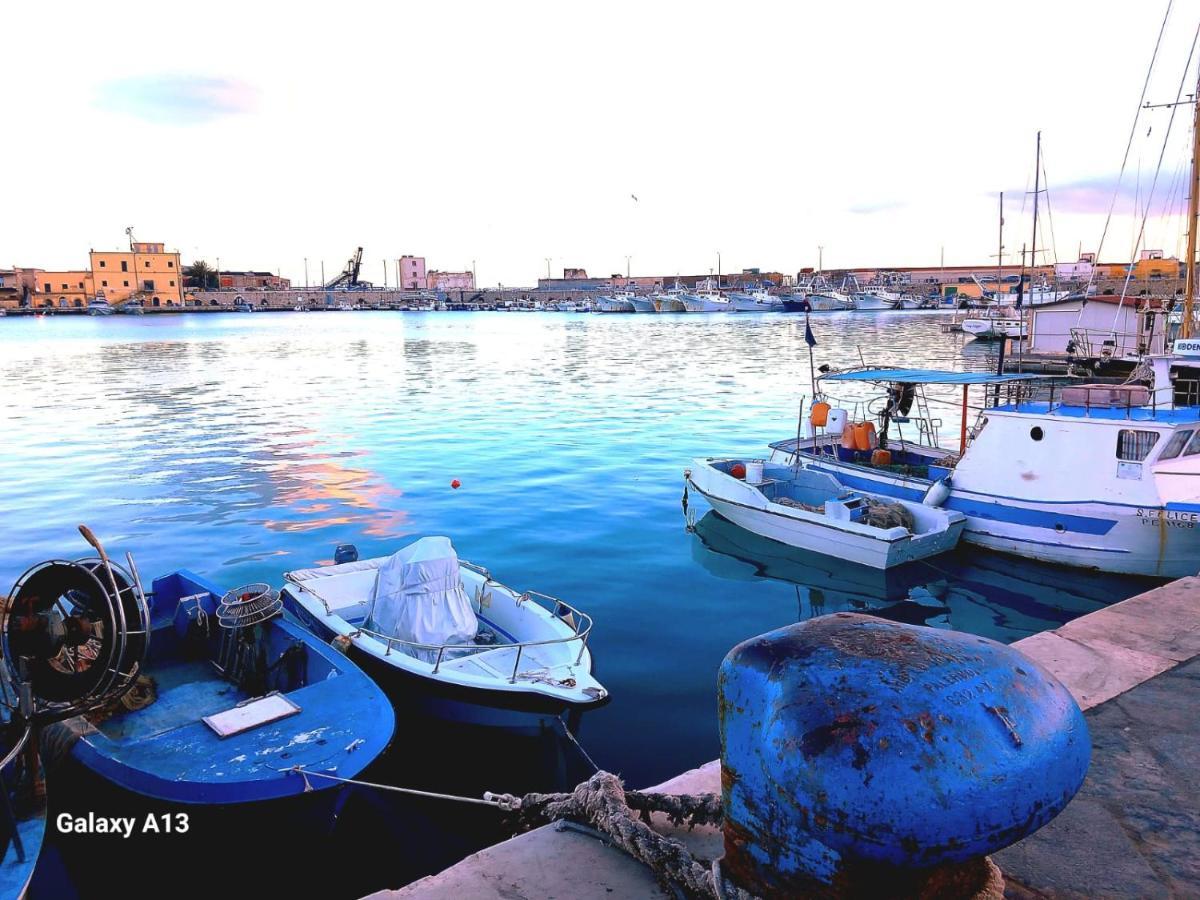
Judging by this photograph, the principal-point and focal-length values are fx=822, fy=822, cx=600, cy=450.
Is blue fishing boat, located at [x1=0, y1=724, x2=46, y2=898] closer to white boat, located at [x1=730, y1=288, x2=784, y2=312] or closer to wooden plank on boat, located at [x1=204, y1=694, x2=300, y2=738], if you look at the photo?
wooden plank on boat, located at [x1=204, y1=694, x2=300, y2=738]

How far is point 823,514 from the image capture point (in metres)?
15.6

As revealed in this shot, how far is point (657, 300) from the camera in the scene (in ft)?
516

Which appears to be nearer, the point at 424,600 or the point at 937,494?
the point at 424,600

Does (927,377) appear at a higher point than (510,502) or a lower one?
higher

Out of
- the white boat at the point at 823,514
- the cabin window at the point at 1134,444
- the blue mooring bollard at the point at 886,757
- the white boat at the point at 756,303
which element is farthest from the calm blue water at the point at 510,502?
the white boat at the point at 756,303

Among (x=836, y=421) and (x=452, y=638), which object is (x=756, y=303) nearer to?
(x=836, y=421)

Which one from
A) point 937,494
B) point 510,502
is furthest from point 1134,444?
point 510,502

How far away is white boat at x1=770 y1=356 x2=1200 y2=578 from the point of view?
13836 mm

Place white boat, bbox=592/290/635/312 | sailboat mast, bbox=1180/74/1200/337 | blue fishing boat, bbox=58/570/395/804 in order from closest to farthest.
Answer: blue fishing boat, bbox=58/570/395/804 → sailboat mast, bbox=1180/74/1200/337 → white boat, bbox=592/290/635/312

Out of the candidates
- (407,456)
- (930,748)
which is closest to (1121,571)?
(930,748)

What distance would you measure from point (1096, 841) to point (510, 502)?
56.1ft

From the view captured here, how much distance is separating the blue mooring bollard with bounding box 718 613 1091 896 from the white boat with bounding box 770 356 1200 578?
13.4m

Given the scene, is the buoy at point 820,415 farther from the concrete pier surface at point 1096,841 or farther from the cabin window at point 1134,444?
the concrete pier surface at point 1096,841

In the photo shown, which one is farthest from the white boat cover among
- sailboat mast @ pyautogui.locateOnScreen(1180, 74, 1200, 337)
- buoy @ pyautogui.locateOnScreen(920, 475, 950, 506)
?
sailboat mast @ pyautogui.locateOnScreen(1180, 74, 1200, 337)
